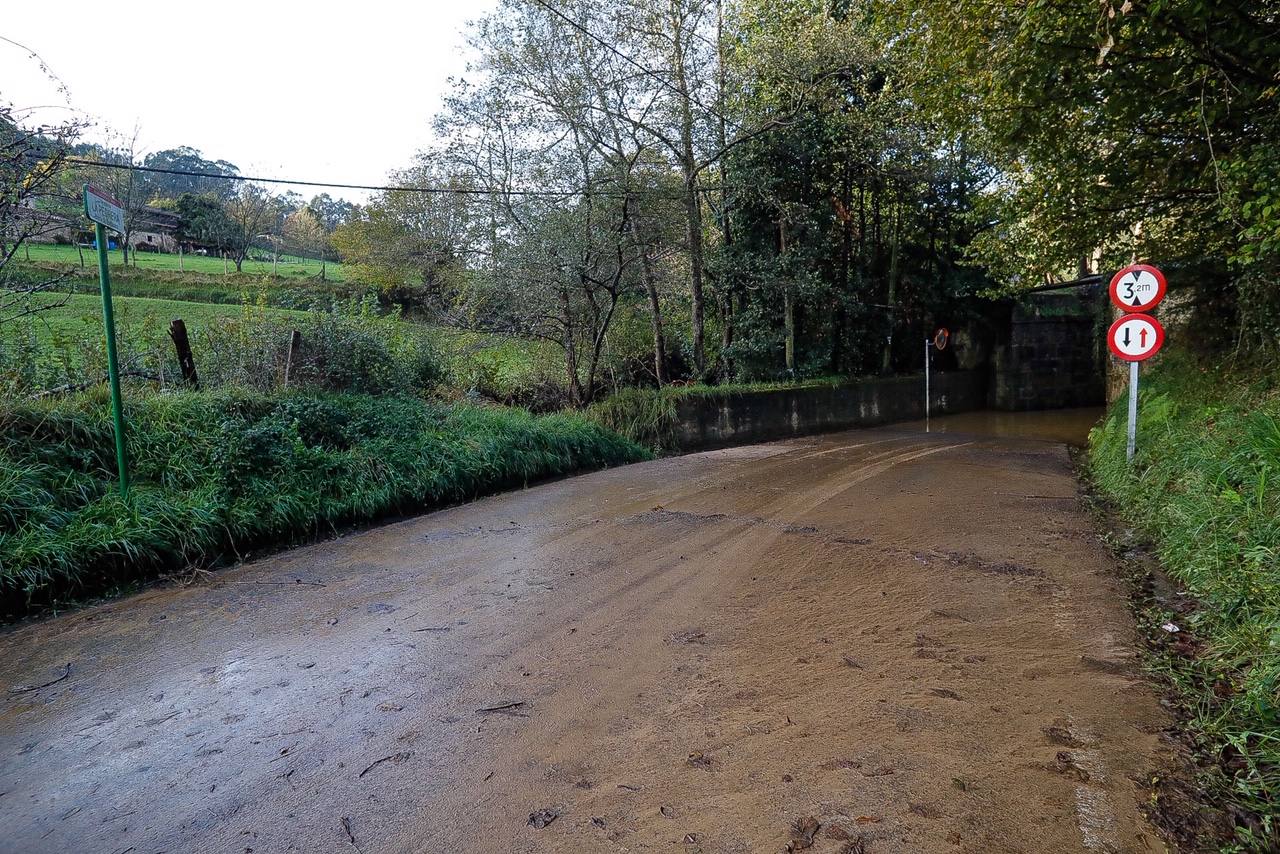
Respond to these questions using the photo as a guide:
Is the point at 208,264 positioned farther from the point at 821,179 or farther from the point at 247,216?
the point at 821,179

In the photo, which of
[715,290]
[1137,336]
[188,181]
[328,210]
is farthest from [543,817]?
[328,210]

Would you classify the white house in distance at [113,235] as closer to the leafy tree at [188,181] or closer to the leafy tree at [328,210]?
the leafy tree at [188,181]

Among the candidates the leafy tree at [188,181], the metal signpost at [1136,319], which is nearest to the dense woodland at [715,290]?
the metal signpost at [1136,319]

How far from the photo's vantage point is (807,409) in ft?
51.3

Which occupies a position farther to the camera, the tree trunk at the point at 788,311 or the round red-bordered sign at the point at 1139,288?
the tree trunk at the point at 788,311

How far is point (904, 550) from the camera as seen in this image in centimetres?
546

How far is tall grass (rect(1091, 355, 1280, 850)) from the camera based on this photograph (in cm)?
260

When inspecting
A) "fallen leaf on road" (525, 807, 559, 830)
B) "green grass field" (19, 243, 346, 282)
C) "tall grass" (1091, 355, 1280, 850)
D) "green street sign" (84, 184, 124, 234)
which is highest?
"green grass field" (19, 243, 346, 282)

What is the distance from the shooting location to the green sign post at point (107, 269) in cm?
508

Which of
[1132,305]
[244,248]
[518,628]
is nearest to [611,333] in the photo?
[1132,305]

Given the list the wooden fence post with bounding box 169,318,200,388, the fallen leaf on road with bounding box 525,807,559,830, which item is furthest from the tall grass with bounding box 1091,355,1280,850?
the wooden fence post with bounding box 169,318,200,388

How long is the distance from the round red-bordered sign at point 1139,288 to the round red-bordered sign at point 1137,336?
129 mm

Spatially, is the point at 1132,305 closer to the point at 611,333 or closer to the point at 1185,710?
the point at 1185,710

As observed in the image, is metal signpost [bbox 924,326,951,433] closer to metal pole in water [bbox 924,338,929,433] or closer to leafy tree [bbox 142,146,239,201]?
metal pole in water [bbox 924,338,929,433]
